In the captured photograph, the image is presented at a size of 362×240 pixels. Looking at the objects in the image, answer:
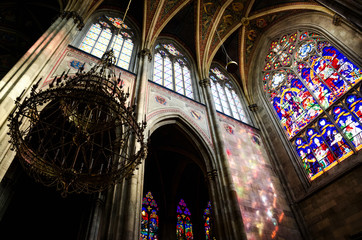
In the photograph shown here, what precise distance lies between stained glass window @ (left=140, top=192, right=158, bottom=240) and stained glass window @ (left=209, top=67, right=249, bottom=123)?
5.80 m

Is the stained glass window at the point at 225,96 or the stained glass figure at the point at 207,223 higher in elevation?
the stained glass window at the point at 225,96

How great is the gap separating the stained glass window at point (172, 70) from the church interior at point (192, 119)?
0.08 m

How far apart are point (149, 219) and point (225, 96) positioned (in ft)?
24.2

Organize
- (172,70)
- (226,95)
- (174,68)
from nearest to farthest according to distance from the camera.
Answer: (172,70) → (174,68) → (226,95)

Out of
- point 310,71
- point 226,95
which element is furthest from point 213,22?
point 310,71

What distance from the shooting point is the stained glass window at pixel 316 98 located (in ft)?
27.9

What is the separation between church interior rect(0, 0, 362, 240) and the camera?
5738 millimetres

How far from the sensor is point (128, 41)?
454 inches

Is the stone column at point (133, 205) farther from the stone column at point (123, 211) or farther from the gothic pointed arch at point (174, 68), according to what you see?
the gothic pointed arch at point (174, 68)

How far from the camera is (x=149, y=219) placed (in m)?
11.4

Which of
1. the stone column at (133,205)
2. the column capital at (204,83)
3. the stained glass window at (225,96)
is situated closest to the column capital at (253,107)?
the stained glass window at (225,96)

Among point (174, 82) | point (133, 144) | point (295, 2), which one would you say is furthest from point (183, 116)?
point (295, 2)

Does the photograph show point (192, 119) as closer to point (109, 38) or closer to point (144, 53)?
point (144, 53)

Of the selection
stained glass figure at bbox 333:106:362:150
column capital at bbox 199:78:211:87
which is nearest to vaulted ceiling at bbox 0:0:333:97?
column capital at bbox 199:78:211:87
